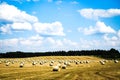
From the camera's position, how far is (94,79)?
30.9m

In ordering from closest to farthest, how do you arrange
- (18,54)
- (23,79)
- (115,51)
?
1. (23,79)
2. (115,51)
3. (18,54)

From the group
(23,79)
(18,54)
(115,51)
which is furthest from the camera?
(18,54)

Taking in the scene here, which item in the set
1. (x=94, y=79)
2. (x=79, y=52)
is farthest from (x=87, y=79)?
(x=79, y=52)

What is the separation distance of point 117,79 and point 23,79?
Answer: 1155 centimetres

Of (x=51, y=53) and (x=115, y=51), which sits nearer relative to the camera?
(x=115, y=51)

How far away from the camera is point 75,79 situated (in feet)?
101

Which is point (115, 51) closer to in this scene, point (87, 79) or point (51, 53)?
point (51, 53)

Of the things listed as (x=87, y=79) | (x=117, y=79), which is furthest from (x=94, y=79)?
(x=117, y=79)

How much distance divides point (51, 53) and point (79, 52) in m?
19.8

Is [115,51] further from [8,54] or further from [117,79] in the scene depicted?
[117,79]

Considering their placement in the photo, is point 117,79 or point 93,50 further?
point 93,50

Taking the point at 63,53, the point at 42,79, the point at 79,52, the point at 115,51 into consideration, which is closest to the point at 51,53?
the point at 63,53

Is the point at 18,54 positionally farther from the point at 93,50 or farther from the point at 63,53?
the point at 93,50

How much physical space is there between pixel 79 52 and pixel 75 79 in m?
139
